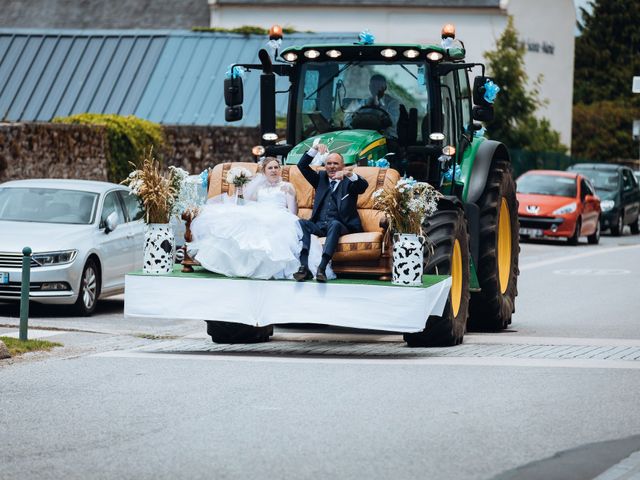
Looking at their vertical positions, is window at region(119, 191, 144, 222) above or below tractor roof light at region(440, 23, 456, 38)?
below

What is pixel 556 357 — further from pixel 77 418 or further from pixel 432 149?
pixel 77 418

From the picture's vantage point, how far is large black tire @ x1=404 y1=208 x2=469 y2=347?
1352 cm

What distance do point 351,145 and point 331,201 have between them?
1.03 m

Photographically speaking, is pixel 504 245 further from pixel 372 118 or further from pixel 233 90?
pixel 233 90

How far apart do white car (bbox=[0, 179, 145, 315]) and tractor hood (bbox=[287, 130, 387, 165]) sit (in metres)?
3.93

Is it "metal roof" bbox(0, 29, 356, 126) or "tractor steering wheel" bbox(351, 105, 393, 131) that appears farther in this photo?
"metal roof" bbox(0, 29, 356, 126)

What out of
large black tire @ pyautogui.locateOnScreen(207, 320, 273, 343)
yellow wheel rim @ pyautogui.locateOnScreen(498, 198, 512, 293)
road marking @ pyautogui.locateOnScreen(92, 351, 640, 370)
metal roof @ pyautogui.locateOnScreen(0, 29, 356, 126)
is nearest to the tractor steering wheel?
large black tire @ pyautogui.locateOnScreen(207, 320, 273, 343)

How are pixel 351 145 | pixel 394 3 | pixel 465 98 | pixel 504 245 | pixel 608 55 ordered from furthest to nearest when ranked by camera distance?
pixel 608 55 → pixel 394 3 → pixel 504 245 → pixel 465 98 → pixel 351 145

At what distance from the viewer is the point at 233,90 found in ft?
49.5

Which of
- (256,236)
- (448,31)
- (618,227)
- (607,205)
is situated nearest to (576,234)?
(607,205)

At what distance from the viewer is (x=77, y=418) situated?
31.0 feet

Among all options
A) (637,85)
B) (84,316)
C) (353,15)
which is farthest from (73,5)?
(84,316)

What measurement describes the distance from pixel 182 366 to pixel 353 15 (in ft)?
153

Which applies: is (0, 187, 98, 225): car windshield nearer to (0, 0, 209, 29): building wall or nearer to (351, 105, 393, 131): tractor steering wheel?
(351, 105, 393, 131): tractor steering wheel
